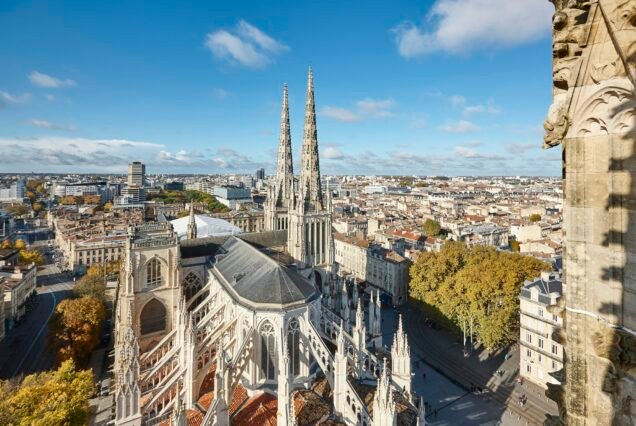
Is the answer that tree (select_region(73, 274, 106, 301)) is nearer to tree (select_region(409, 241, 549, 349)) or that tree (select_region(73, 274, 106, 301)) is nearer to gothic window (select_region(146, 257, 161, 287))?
gothic window (select_region(146, 257, 161, 287))

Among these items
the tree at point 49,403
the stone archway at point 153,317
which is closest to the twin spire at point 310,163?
the stone archway at point 153,317

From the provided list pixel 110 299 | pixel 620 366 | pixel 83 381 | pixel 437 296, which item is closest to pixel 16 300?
pixel 110 299

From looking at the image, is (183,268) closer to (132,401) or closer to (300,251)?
(300,251)

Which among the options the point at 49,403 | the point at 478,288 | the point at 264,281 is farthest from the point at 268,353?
the point at 478,288

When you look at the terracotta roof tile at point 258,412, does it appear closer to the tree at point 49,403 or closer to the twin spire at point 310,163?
the tree at point 49,403

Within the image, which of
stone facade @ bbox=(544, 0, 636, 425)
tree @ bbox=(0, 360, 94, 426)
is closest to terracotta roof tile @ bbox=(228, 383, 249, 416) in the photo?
tree @ bbox=(0, 360, 94, 426)

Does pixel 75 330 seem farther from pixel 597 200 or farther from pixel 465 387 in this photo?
pixel 597 200
